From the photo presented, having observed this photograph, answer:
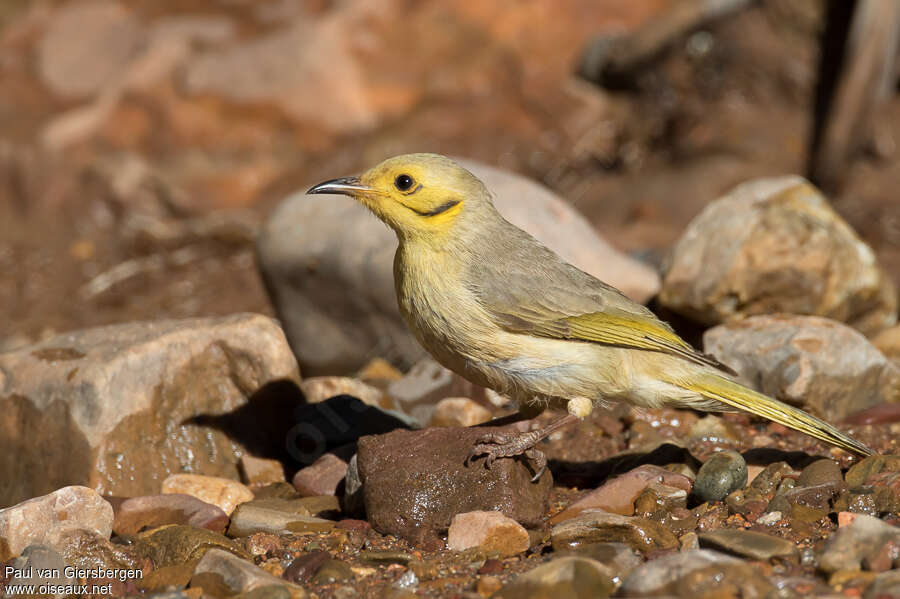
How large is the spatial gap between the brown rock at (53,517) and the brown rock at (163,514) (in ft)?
0.49

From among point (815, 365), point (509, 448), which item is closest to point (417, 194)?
point (509, 448)

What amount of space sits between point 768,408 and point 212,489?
2.83m

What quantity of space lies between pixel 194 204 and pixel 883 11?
720 cm

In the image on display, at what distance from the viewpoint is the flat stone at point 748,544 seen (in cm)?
426

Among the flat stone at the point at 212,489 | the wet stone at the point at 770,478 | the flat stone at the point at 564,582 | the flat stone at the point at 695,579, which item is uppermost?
the flat stone at the point at 695,579

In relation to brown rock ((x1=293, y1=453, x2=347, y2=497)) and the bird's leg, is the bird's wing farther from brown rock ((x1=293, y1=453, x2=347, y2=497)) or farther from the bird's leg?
brown rock ((x1=293, y1=453, x2=347, y2=497))

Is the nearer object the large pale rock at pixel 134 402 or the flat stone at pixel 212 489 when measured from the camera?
the flat stone at pixel 212 489

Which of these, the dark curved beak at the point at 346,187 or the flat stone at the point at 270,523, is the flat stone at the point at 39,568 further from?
the dark curved beak at the point at 346,187

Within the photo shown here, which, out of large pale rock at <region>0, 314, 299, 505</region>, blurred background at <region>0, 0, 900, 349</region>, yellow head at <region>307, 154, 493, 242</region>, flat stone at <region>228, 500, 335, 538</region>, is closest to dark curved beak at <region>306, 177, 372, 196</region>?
yellow head at <region>307, 154, 493, 242</region>

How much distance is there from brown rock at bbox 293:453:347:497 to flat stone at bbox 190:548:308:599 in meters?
1.13

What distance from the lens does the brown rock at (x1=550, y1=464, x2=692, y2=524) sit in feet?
16.6

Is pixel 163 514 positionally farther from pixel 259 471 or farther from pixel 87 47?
pixel 87 47

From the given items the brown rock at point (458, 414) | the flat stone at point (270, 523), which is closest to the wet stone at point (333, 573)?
the flat stone at point (270, 523)

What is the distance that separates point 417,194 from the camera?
525cm
